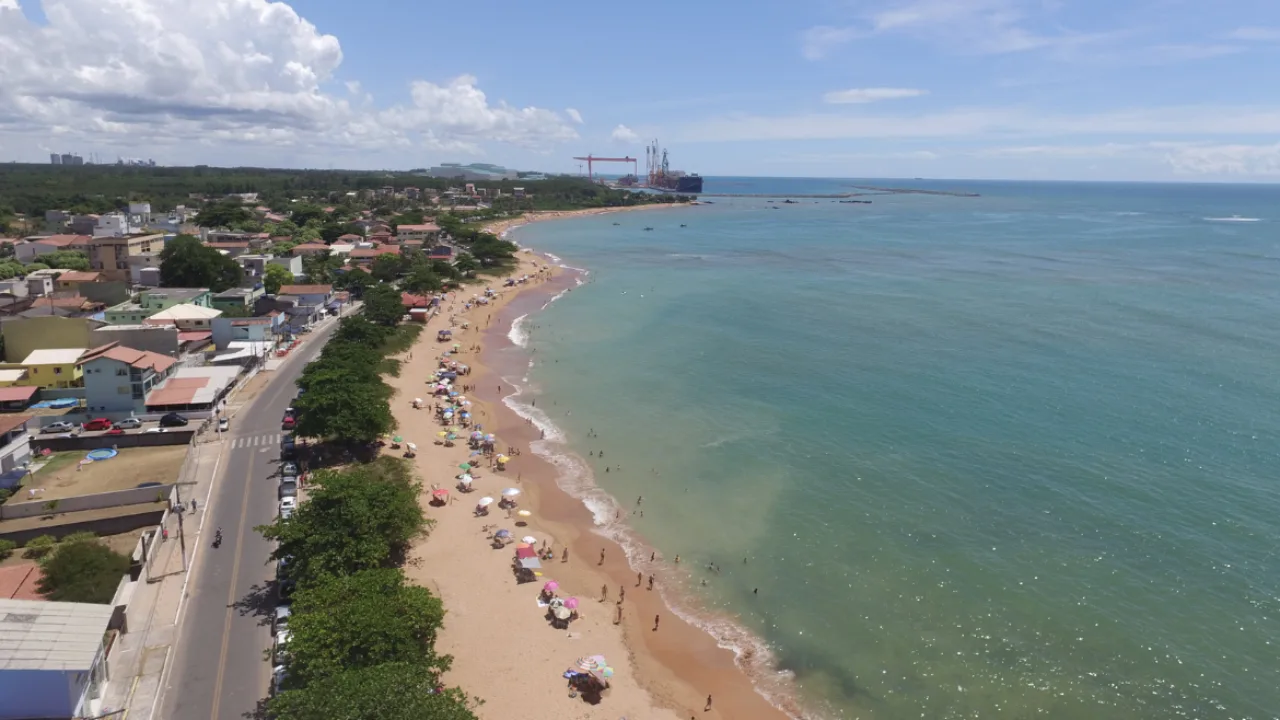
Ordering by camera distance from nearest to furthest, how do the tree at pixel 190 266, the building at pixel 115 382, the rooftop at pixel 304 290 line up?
1. the building at pixel 115 382
2. the rooftop at pixel 304 290
3. the tree at pixel 190 266

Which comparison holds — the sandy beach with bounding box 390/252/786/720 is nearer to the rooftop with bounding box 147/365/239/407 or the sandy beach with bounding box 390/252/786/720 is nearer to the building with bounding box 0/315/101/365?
the rooftop with bounding box 147/365/239/407

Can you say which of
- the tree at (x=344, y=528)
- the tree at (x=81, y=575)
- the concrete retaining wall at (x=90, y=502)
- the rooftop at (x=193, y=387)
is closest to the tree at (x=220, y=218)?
the rooftop at (x=193, y=387)

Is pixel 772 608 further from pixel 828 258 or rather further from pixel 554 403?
pixel 828 258

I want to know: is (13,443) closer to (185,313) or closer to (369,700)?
(185,313)

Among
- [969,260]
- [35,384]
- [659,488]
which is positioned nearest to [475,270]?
[35,384]

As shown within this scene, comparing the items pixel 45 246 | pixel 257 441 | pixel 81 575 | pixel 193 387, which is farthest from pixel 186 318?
pixel 45 246

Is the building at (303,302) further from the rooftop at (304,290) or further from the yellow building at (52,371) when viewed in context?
the yellow building at (52,371)
